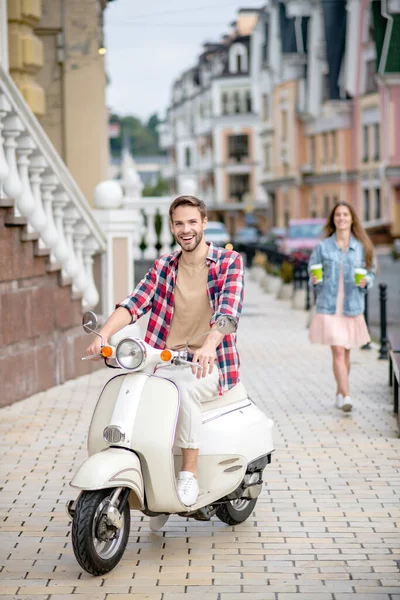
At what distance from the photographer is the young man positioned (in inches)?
229

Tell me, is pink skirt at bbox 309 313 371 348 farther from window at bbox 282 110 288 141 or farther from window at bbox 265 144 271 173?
window at bbox 265 144 271 173

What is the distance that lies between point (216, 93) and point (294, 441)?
89227mm

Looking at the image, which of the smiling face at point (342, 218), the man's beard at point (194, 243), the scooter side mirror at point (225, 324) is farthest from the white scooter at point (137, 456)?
the smiling face at point (342, 218)

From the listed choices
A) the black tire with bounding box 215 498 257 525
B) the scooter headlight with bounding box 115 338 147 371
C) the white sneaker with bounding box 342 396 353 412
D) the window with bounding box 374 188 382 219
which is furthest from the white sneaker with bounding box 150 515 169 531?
the window with bounding box 374 188 382 219

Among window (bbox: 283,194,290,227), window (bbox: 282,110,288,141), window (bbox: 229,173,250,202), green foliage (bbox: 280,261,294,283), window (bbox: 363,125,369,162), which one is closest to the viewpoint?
green foliage (bbox: 280,261,294,283)

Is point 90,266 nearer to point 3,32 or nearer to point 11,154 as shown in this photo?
point 11,154

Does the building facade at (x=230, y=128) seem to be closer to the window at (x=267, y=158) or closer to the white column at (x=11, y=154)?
the window at (x=267, y=158)

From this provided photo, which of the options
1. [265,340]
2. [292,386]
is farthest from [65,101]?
[292,386]

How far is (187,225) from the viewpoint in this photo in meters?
5.90

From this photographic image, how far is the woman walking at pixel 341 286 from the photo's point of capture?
10.4 metres

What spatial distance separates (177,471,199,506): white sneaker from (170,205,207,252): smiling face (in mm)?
1077

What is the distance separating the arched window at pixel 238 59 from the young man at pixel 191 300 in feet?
299

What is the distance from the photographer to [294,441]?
29.6 feet

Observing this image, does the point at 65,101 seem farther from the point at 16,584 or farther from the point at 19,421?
the point at 16,584
